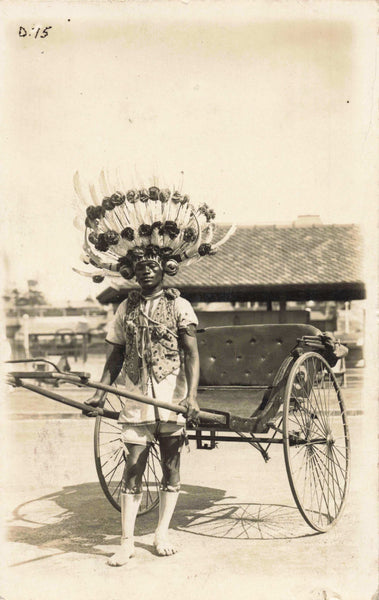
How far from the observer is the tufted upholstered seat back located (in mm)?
5324

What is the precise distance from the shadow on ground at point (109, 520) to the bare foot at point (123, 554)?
0.23 metres

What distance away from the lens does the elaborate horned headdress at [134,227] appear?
4.22m

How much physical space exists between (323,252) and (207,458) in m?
15.8

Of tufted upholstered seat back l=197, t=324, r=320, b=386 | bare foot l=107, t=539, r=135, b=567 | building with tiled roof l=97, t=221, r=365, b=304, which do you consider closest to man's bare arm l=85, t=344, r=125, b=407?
bare foot l=107, t=539, r=135, b=567

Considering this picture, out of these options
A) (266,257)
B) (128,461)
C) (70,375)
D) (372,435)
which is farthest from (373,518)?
(266,257)

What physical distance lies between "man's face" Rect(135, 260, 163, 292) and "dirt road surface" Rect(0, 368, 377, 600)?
1.66 meters

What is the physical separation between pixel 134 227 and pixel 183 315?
641 mm

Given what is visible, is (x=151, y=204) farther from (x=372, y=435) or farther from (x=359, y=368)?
(x=359, y=368)

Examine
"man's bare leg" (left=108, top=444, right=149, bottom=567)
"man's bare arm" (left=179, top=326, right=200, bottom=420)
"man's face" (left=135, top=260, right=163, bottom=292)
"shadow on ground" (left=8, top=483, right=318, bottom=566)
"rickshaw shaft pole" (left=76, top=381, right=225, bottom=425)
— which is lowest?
"shadow on ground" (left=8, top=483, right=318, bottom=566)

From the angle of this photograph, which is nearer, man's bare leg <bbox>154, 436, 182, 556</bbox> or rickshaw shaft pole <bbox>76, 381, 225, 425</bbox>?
rickshaw shaft pole <bbox>76, 381, 225, 425</bbox>

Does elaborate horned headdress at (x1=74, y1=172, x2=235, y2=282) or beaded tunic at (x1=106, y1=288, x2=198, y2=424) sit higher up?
elaborate horned headdress at (x1=74, y1=172, x2=235, y2=282)

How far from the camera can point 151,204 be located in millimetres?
4266

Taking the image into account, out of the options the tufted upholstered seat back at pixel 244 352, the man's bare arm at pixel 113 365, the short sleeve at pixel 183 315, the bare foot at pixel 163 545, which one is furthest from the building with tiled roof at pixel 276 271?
the bare foot at pixel 163 545

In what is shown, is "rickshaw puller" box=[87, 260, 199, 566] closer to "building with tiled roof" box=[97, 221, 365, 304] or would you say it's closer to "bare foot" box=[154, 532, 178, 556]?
"bare foot" box=[154, 532, 178, 556]
